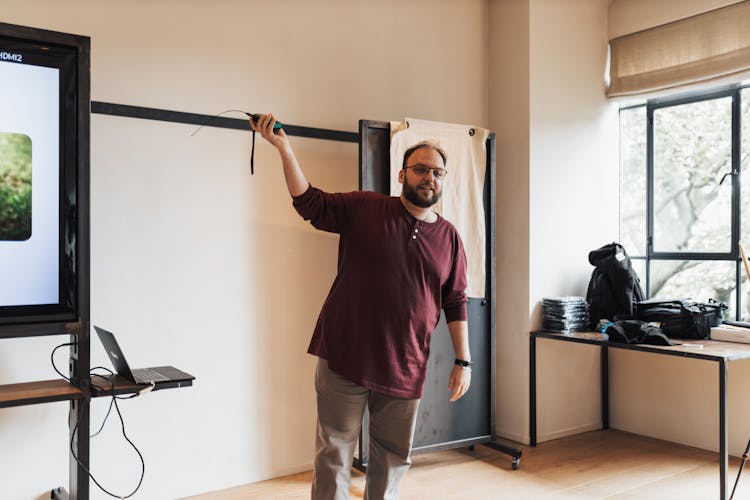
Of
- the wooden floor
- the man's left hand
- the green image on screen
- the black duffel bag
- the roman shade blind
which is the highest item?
the roman shade blind

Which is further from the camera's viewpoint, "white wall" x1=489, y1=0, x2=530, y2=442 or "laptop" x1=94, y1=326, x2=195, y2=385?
"white wall" x1=489, y1=0, x2=530, y2=442

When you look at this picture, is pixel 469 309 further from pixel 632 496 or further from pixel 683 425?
pixel 683 425

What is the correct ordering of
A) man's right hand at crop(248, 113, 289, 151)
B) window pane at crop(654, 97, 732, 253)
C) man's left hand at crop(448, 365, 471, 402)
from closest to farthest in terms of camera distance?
man's right hand at crop(248, 113, 289, 151)
man's left hand at crop(448, 365, 471, 402)
window pane at crop(654, 97, 732, 253)

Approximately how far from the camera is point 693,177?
4.19 meters

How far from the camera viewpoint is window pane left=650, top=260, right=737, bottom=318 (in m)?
4.03

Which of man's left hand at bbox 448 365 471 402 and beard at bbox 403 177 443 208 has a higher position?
beard at bbox 403 177 443 208

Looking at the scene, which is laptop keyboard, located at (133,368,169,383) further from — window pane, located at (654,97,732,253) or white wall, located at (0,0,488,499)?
window pane, located at (654,97,732,253)

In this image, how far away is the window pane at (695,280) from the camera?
4027mm

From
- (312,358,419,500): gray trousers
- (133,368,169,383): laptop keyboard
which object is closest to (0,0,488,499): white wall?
(133,368,169,383): laptop keyboard

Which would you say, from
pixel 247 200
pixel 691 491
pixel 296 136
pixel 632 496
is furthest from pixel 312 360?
pixel 691 491

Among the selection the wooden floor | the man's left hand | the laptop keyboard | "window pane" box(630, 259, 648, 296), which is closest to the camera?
the laptop keyboard

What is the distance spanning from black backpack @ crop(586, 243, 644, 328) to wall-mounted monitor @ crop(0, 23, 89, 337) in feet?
10.2

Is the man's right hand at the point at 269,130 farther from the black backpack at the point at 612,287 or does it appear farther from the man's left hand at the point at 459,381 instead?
the black backpack at the point at 612,287

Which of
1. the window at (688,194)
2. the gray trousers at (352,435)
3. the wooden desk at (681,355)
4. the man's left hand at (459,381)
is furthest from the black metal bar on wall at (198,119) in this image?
the window at (688,194)
